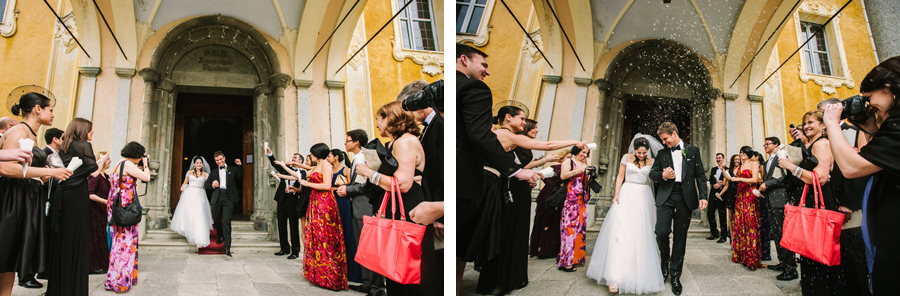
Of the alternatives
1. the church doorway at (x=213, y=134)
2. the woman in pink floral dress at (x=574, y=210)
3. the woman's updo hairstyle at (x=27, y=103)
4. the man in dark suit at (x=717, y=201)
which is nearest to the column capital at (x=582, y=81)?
the woman in pink floral dress at (x=574, y=210)

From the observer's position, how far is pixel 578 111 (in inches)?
93.6

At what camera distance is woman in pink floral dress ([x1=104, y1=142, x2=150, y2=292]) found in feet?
6.95

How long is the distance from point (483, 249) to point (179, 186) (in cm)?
137

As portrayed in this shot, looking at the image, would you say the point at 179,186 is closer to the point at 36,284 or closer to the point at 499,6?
the point at 36,284

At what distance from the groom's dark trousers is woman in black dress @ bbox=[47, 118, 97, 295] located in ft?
7.91

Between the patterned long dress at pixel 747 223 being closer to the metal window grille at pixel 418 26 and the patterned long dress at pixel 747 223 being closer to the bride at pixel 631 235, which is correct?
the bride at pixel 631 235

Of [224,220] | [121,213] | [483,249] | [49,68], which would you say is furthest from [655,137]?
[49,68]

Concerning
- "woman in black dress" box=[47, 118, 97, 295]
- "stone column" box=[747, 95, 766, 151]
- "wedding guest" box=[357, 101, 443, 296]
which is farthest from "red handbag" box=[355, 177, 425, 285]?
"stone column" box=[747, 95, 766, 151]

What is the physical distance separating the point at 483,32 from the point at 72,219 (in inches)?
76.9

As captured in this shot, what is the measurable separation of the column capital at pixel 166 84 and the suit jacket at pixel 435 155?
1.13 metres

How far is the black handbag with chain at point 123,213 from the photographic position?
7.08 ft

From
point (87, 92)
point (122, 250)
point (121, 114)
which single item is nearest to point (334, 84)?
point (121, 114)

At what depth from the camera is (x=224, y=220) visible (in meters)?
2.37

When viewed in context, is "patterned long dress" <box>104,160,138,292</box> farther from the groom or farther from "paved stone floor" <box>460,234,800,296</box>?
the groom
